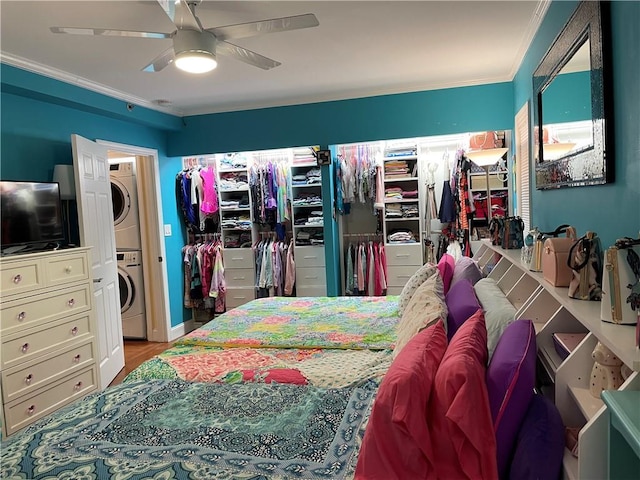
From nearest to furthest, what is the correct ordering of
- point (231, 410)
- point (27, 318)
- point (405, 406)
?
point (405, 406) → point (231, 410) → point (27, 318)

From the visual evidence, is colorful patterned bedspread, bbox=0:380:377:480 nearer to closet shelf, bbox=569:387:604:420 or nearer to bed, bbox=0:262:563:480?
bed, bbox=0:262:563:480

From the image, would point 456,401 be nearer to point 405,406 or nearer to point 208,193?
point 405,406

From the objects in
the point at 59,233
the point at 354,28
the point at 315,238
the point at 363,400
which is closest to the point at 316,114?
the point at 315,238

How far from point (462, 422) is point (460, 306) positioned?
36.0 inches

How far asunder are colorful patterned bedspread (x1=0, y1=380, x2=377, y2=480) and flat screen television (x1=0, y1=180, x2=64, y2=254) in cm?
162

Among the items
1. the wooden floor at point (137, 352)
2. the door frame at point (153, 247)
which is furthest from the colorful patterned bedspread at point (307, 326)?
the door frame at point (153, 247)

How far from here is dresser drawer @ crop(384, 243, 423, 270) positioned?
4914 millimetres

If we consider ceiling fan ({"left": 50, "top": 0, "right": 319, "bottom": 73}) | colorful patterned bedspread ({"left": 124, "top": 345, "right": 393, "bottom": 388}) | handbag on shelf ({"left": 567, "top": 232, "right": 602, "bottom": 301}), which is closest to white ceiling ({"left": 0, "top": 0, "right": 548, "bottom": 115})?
ceiling fan ({"left": 50, "top": 0, "right": 319, "bottom": 73})

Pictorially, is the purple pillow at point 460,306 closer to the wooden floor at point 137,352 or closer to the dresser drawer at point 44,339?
the dresser drawer at point 44,339

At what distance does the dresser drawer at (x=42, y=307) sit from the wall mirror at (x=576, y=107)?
3092 mm

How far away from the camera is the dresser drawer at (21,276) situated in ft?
8.67

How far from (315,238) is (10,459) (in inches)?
154

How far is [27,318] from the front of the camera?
2.79 metres

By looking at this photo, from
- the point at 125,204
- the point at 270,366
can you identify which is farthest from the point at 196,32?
the point at 125,204
